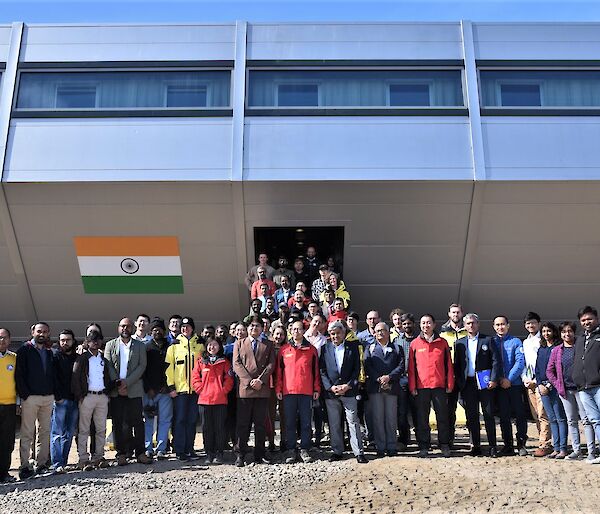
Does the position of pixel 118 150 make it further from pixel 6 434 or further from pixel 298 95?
pixel 6 434

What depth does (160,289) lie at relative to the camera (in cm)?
1242

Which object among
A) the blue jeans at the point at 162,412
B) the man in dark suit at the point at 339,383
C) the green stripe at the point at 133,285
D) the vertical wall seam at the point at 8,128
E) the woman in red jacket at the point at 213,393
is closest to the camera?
the man in dark suit at the point at 339,383

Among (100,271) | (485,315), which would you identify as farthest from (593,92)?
(100,271)

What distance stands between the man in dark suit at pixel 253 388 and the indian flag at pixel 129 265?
4943mm

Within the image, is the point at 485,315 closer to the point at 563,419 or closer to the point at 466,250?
the point at 466,250

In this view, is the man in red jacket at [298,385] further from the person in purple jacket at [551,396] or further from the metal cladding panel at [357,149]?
the metal cladding panel at [357,149]

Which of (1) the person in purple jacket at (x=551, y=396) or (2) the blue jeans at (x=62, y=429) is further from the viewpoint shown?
(2) the blue jeans at (x=62, y=429)

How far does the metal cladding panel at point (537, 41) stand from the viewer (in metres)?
11.6

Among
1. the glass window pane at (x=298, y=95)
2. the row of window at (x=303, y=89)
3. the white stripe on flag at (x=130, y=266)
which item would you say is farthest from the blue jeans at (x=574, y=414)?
the white stripe on flag at (x=130, y=266)

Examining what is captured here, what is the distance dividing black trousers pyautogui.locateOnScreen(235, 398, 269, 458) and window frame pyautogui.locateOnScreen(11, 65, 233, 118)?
19.2 feet

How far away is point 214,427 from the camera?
7.47 m

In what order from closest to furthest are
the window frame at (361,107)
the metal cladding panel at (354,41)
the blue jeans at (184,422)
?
the blue jeans at (184,422) < the window frame at (361,107) < the metal cladding panel at (354,41)

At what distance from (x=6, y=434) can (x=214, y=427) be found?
226cm

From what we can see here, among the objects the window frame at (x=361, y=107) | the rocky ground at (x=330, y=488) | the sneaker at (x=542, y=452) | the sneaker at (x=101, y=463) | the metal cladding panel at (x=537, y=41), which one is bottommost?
the rocky ground at (x=330, y=488)
